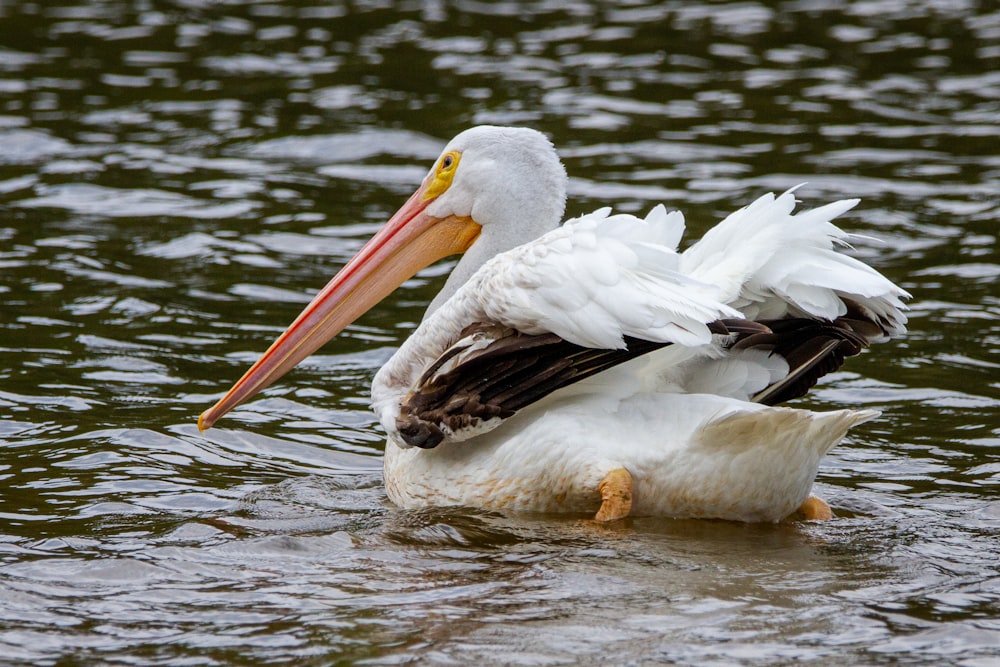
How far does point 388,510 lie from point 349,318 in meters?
0.78

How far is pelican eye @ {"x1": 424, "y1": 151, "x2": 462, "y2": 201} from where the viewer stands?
213 inches

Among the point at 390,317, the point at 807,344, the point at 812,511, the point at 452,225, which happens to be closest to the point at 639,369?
the point at 807,344

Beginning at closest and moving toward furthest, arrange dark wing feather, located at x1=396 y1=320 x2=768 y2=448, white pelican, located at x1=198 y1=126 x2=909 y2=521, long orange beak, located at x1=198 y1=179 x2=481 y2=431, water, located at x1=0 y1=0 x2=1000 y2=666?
water, located at x1=0 y1=0 x2=1000 y2=666 < white pelican, located at x1=198 y1=126 x2=909 y2=521 < dark wing feather, located at x1=396 y1=320 x2=768 y2=448 < long orange beak, located at x1=198 y1=179 x2=481 y2=431

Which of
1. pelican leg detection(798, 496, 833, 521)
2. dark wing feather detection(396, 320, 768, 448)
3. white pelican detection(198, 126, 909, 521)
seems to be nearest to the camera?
white pelican detection(198, 126, 909, 521)

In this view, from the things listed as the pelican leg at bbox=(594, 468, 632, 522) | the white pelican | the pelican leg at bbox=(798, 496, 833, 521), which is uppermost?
the white pelican

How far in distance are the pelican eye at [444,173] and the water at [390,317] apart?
1131 millimetres

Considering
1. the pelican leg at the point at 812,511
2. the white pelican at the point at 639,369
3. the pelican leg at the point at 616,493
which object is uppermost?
the white pelican at the point at 639,369

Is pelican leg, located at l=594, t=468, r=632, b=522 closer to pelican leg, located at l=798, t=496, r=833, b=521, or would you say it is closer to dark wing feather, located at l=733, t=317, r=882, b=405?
dark wing feather, located at l=733, t=317, r=882, b=405

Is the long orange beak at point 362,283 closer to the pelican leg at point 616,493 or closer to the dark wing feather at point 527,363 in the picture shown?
the dark wing feather at point 527,363

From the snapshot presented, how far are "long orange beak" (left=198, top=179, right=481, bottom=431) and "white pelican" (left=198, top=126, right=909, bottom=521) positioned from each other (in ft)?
1.50

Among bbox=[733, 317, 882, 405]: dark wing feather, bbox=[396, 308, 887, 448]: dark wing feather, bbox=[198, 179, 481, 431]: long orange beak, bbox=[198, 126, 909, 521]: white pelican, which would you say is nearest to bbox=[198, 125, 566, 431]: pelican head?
bbox=[198, 179, 481, 431]: long orange beak

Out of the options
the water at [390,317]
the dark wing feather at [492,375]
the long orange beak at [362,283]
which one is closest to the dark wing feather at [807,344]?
the dark wing feather at [492,375]

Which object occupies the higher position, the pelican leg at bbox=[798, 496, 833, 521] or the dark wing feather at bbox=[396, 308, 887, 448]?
the dark wing feather at bbox=[396, 308, 887, 448]

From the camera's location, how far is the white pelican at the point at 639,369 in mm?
4254
